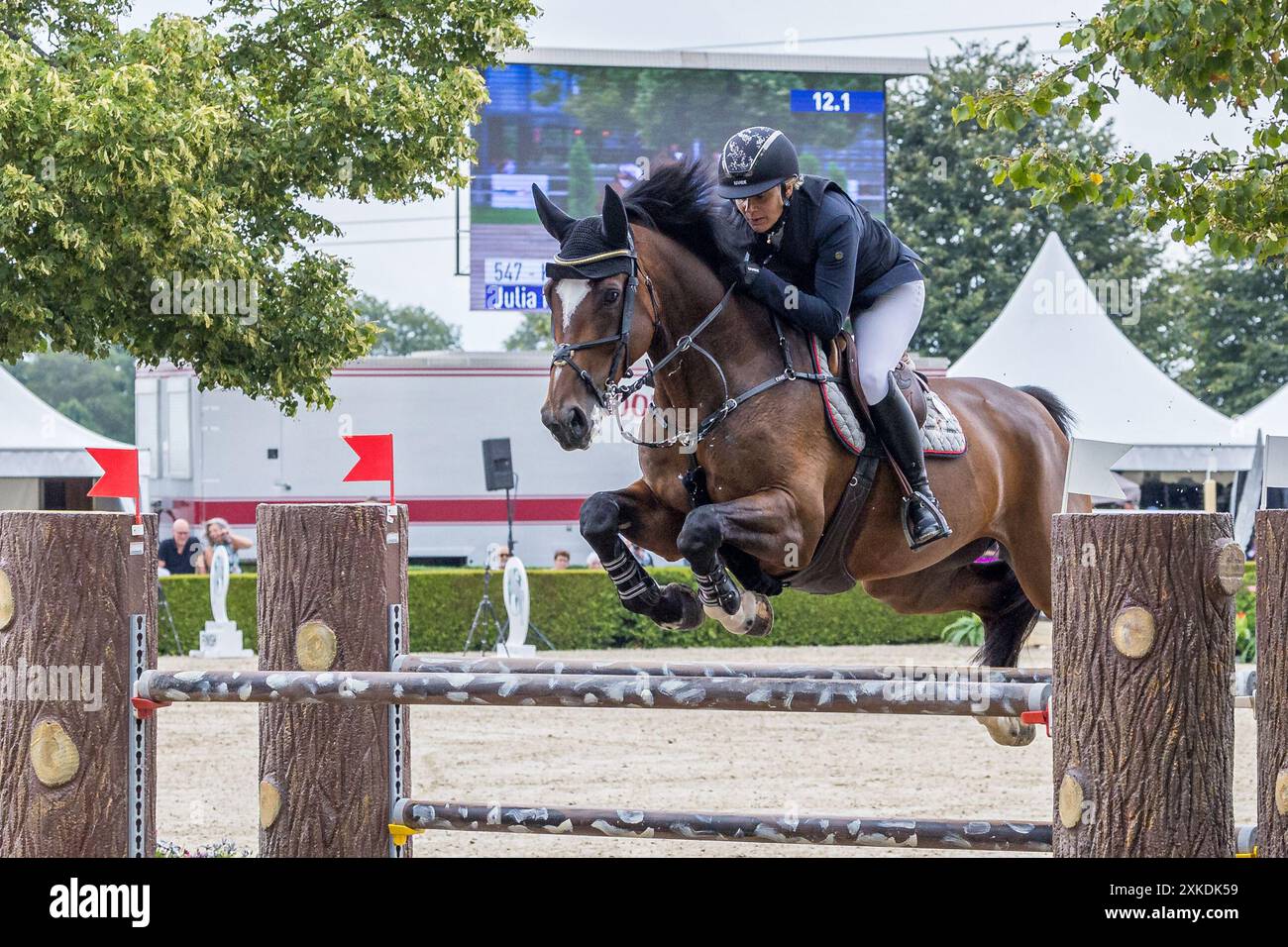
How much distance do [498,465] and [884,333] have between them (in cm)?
1039

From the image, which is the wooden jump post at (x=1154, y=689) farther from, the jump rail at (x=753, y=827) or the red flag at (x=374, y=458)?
the red flag at (x=374, y=458)

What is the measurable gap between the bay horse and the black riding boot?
8 centimetres

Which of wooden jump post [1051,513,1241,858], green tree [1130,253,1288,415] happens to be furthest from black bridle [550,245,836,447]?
green tree [1130,253,1288,415]

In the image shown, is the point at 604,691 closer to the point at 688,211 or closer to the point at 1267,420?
the point at 688,211

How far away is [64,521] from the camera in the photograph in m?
3.00

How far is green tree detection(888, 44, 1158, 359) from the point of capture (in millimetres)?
30438

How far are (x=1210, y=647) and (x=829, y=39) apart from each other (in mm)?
26910

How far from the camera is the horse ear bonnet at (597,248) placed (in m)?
3.74

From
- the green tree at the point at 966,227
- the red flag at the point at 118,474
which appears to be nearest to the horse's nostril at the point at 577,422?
the red flag at the point at 118,474

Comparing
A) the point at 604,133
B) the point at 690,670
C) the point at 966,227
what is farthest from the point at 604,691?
the point at 966,227

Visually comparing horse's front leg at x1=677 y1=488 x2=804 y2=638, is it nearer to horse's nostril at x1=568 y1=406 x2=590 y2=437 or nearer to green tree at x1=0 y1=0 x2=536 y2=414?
horse's nostril at x1=568 y1=406 x2=590 y2=437

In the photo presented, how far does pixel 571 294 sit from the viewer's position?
12.3 ft

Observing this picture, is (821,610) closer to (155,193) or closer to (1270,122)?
(155,193)
